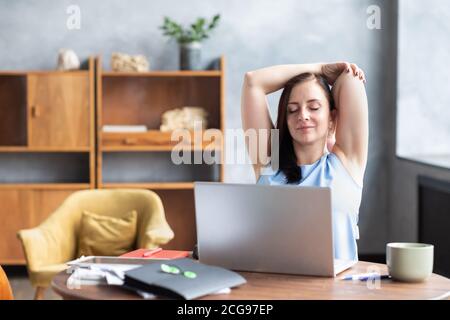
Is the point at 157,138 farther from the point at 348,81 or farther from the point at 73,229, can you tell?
the point at 348,81

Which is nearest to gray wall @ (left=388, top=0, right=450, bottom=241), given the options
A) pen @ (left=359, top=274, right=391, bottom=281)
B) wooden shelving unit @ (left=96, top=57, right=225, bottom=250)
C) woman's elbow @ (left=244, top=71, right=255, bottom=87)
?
wooden shelving unit @ (left=96, top=57, right=225, bottom=250)

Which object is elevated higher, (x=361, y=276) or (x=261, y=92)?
(x=261, y=92)

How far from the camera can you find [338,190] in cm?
204

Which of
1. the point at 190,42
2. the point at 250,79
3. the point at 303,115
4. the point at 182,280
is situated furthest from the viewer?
the point at 190,42

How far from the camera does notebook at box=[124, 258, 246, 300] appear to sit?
1.48 meters

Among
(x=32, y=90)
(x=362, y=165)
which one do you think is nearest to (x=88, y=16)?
(x=32, y=90)

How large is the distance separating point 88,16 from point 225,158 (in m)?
1.44

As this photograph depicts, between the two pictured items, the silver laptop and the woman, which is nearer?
the silver laptop

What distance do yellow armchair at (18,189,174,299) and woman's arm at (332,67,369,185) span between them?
6.13 feet

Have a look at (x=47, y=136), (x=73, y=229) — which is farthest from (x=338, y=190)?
(x=47, y=136)

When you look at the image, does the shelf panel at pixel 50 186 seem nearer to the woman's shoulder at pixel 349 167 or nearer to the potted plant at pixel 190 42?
the potted plant at pixel 190 42

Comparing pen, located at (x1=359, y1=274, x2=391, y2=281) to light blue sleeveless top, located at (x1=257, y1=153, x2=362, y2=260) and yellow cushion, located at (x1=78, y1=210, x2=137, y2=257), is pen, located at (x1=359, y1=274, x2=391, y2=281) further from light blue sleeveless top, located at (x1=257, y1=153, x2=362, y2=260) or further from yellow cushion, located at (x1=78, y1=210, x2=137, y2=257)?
yellow cushion, located at (x1=78, y1=210, x2=137, y2=257)

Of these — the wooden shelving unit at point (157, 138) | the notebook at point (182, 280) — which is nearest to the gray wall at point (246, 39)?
the wooden shelving unit at point (157, 138)

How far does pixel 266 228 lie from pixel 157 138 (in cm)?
357
